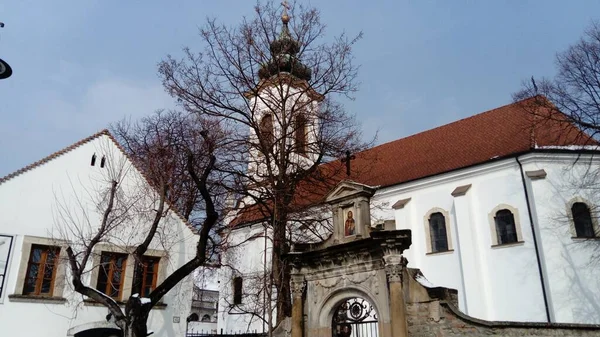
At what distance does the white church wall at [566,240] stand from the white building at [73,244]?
13760 millimetres

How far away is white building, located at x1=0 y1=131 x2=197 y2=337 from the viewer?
1498cm

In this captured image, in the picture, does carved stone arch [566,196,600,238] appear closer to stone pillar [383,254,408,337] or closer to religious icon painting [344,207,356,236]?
religious icon painting [344,207,356,236]

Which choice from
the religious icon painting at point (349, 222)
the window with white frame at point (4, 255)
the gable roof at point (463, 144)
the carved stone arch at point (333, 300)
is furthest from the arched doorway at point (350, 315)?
the window with white frame at point (4, 255)

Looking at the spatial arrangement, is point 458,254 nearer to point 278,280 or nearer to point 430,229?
point 430,229

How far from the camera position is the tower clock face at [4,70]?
245 inches

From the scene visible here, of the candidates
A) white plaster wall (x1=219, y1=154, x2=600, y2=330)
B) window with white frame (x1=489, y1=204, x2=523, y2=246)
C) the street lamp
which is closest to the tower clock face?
the street lamp

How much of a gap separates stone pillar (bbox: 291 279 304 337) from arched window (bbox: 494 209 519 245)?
475 inches

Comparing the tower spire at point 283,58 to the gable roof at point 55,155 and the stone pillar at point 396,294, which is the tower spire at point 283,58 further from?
the stone pillar at point 396,294

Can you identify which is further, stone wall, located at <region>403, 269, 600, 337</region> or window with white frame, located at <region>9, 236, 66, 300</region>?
window with white frame, located at <region>9, 236, 66, 300</region>

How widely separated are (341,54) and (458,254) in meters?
10.5

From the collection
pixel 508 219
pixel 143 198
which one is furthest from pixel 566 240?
pixel 143 198

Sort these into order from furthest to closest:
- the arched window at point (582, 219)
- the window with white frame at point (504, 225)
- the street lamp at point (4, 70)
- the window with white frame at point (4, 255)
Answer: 1. the window with white frame at point (504, 225)
2. the arched window at point (582, 219)
3. the window with white frame at point (4, 255)
4. the street lamp at point (4, 70)

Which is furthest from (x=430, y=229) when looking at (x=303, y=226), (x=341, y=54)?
(x=341, y=54)

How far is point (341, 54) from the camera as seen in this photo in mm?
17000
